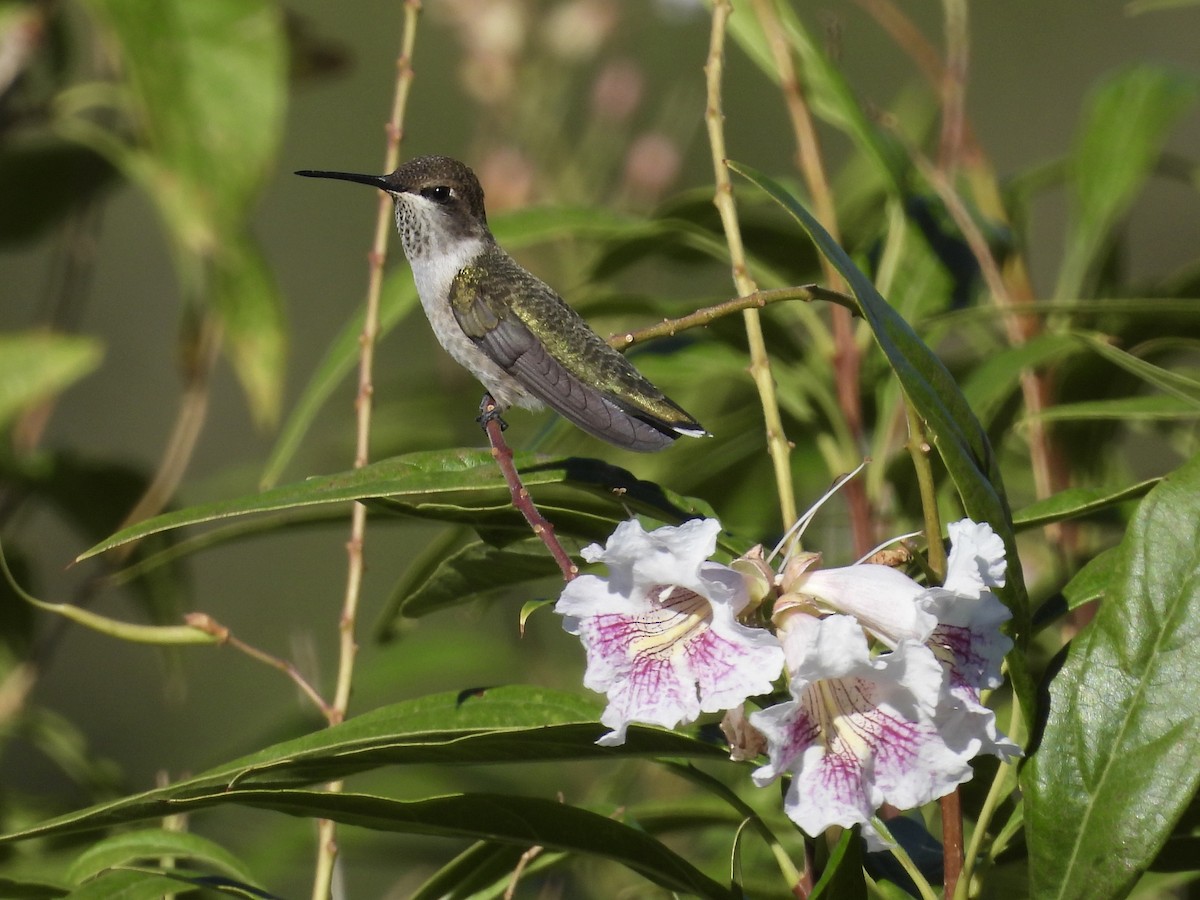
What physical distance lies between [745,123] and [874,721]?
7065mm

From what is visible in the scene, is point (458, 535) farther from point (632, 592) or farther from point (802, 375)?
point (632, 592)

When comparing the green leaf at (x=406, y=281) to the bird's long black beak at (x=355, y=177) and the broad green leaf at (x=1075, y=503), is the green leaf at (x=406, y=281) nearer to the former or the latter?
the bird's long black beak at (x=355, y=177)

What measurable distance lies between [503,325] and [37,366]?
1.16 metres

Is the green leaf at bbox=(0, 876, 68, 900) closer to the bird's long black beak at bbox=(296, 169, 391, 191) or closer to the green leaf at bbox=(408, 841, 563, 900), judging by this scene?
the green leaf at bbox=(408, 841, 563, 900)

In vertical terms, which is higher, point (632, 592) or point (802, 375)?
point (632, 592)

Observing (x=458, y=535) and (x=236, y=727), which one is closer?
(x=458, y=535)

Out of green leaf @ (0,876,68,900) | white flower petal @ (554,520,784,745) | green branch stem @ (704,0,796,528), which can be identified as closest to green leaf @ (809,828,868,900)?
white flower petal @ (554,520,784,745)

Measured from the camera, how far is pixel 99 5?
7.13ft

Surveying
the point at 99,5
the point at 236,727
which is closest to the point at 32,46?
the point at 99,5

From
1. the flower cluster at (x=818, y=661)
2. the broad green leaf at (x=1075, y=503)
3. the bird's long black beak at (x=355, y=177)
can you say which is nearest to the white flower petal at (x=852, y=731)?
the flower cluster at (x=818, y=661)

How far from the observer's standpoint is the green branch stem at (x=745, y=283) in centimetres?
113

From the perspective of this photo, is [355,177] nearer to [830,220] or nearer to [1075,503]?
[830,220]

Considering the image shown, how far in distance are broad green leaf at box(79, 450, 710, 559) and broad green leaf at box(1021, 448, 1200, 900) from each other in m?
0.40

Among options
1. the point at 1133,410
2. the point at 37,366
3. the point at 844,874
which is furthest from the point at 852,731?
the point at 37,366
